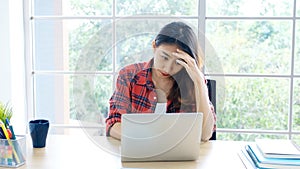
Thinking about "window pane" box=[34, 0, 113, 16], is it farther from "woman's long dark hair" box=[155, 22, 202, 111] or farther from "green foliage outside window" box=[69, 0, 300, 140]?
"woman's long dark hair" box=[155, 22, 202, 111]

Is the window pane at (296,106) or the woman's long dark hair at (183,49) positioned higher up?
the woman's long dark hair at (183,49)

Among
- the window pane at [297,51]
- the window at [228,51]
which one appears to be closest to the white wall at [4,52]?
the window at [228,51]

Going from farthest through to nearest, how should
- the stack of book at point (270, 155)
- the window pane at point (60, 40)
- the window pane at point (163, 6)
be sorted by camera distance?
1. the window pane at point (60, 40)
2. the window pane at point (163, 6)
3. the stack of book at point (270, 155)

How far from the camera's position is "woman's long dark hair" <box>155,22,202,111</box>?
4.41ft

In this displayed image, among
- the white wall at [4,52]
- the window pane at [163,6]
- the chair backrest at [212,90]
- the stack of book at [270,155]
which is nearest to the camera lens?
the stack of book at [270,155]

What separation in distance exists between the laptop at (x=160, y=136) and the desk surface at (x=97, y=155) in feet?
0.10

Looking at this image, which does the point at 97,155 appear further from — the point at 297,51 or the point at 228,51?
the point at 297,51

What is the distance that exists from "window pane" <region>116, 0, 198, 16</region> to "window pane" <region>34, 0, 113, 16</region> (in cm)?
19

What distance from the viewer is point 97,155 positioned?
132 cm

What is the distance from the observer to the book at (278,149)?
122cm

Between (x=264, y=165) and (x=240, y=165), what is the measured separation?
88 millimetres

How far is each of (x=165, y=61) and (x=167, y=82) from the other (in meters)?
0.09

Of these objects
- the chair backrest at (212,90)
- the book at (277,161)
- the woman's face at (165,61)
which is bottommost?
the book at (277,161)

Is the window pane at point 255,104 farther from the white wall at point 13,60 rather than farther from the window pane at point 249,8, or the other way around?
the white wall at point 13,60
